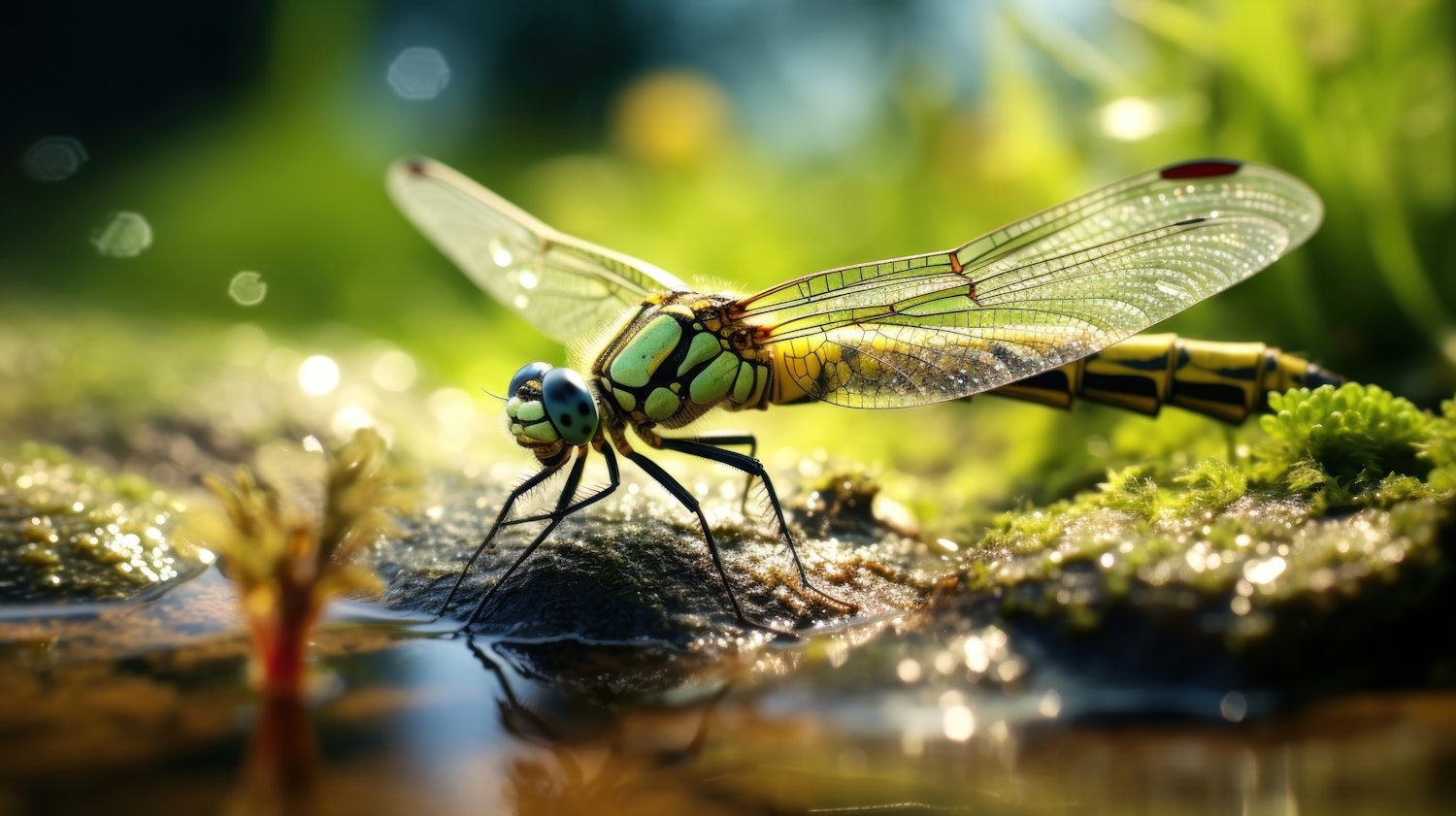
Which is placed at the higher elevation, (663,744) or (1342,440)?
(1342,440)

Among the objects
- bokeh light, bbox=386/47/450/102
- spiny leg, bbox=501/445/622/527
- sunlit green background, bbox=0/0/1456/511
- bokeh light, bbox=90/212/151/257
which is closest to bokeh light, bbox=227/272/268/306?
sunlit green background, bbox=0/0/1456/511

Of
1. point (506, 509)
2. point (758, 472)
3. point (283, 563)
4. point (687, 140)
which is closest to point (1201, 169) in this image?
point (758, 472)

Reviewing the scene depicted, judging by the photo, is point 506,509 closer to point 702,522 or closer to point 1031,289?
point 702,522

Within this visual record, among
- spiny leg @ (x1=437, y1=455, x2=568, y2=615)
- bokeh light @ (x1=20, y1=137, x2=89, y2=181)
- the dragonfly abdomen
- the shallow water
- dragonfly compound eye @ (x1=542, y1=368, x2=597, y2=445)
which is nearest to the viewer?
the shallow water

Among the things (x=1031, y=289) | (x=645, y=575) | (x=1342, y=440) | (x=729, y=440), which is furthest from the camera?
(x=729, y=440)

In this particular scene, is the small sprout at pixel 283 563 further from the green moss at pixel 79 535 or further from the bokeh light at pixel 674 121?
the bokeh light at pixel 674 121

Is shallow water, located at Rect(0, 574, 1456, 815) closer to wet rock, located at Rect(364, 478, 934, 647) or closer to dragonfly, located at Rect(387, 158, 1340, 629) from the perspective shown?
wet rock, located at Rect(364, 478, 934, 647)
